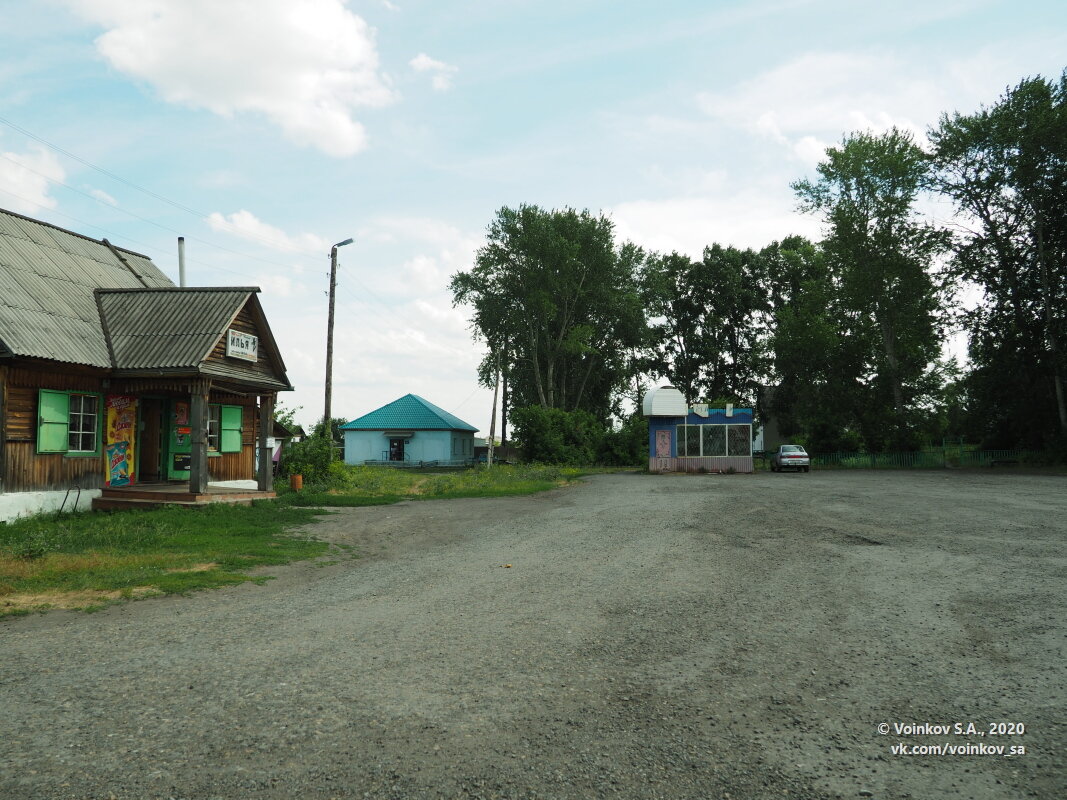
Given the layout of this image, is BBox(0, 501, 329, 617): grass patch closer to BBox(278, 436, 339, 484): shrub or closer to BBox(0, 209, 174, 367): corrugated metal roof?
BBox(0, 209, 174, 367): corrugated metal roof

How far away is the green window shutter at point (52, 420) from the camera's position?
614 inches

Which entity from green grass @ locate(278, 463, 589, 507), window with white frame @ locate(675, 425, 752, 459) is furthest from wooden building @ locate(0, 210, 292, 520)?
window with white frame @ locate(675, 425, 752, 459)

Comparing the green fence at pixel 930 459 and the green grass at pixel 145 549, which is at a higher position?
the green fence at pixel 930 459

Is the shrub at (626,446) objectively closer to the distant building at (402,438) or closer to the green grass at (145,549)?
the distant building at (402,438)

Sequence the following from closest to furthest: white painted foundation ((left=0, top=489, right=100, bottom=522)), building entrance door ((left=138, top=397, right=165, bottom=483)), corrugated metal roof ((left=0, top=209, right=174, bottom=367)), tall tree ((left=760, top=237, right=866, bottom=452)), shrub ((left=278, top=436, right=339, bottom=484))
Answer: white painted foundation ((left=0, top=489, right=100, bottom=522)), corrugated metal roof ((left=0, top=209, right=174, bottom=367)), building entrance door ((left=138, top=397, right=165, bottom=483)), shrub ((left=278, top=436, right=339, bottom=484)), tall tree ((left=760, top=237, right=866, bottom=452))

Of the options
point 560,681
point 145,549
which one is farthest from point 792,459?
point 560,681

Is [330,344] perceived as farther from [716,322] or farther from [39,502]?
[716,322]

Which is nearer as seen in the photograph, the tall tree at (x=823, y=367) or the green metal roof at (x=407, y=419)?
the tall tree at (x=823, y=367)

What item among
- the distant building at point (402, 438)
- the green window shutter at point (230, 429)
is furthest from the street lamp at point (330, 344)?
the distant building at point (402, 438)

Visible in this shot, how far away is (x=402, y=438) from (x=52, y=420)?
38091 millimetres

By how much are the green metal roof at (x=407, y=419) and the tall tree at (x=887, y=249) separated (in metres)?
29.6

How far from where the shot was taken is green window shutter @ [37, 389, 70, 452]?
15594 mm

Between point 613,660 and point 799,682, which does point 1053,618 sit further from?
point 613,660

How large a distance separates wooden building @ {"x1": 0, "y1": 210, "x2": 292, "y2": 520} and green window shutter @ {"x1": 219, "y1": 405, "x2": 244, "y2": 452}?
6cm
